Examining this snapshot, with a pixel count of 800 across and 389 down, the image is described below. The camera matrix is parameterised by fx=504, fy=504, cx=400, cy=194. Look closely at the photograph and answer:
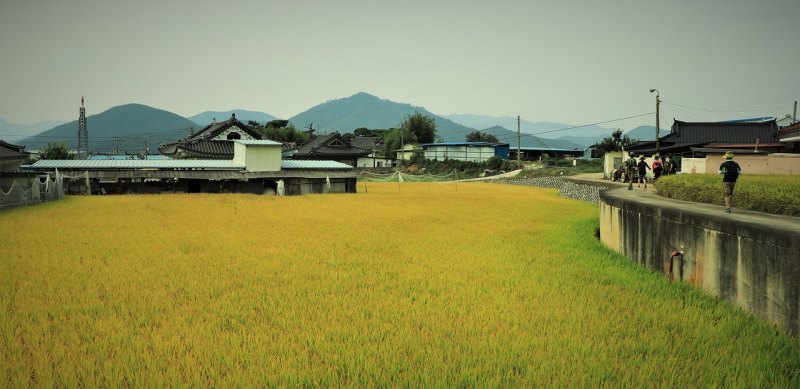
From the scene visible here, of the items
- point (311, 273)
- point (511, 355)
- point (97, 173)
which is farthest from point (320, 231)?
point (97, 173)

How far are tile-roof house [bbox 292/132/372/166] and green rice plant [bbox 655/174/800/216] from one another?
2088 inches

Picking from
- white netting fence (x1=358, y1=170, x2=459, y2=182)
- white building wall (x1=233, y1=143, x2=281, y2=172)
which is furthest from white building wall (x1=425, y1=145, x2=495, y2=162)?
white building wall (x1=233, y1=143, x2=281, y2=172)

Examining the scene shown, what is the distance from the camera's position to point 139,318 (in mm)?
6105

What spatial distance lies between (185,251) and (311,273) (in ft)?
12.7

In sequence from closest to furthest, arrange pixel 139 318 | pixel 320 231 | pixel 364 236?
pixel 139 318 < pixel 364 236 < pixel 320 231

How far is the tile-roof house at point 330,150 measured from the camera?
6222cm

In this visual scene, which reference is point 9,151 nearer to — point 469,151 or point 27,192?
point 27,192

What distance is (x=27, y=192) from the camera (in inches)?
832

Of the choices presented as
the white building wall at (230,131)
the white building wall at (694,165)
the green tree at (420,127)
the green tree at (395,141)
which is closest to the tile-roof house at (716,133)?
the white building wall at (694,165)

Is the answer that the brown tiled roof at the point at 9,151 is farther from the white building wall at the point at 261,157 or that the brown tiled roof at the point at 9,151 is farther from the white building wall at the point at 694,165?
the white building wall at the point at 694,165

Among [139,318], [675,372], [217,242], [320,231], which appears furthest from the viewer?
[320,231]

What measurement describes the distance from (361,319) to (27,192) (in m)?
21.4

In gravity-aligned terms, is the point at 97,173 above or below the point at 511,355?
above

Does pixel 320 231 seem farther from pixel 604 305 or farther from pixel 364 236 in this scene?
pixel 604 305
